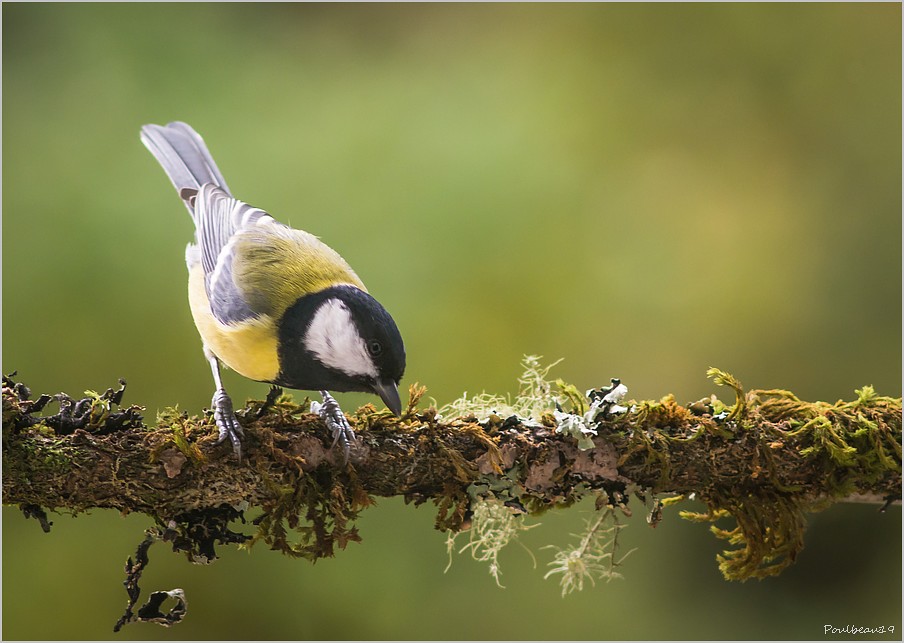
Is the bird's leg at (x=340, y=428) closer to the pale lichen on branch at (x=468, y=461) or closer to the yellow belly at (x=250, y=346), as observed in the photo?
the pale lichen on branch at (x=468, y=461)

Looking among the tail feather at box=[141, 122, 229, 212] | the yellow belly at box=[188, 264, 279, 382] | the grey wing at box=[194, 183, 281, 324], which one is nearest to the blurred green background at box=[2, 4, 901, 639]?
the tail feather at box=[141, 122, 229, 212]

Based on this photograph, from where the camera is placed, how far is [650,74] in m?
2.75

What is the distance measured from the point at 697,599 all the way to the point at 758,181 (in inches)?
52.2

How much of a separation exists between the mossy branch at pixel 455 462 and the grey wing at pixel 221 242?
17 cm

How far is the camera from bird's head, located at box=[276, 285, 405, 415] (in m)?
1.18

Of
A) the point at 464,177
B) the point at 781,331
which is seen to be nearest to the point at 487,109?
the point at 464,177

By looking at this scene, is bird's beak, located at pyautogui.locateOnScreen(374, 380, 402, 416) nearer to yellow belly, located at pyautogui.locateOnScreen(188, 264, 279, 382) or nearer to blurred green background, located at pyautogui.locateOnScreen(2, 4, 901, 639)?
yellow belly, located at pyautogui.locateOnScreen(188, 264, 279, 382)

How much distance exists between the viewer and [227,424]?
115 centimetres

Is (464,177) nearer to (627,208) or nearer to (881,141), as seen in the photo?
(627,208)

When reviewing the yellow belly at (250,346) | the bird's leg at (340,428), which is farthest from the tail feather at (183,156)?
the bird's leg at (340,428)

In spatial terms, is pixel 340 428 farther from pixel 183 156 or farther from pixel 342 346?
pixel 183 156

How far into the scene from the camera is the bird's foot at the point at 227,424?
3.73 feet

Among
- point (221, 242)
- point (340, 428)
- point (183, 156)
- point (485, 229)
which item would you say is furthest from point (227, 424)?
point (485, 229)

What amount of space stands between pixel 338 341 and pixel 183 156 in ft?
2.44
